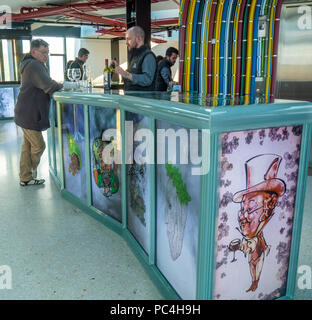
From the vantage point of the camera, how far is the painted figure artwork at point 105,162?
2910 millimetres

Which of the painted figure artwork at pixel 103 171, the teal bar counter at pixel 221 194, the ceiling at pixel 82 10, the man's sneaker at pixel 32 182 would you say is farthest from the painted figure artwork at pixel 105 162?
the ceiling at pixel 82 10

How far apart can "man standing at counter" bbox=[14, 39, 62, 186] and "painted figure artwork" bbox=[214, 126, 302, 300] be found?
2799 mm

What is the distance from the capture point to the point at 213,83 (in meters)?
3.26

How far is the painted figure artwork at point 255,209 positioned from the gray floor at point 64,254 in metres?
0.45

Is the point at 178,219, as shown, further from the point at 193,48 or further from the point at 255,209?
the point at 193,48

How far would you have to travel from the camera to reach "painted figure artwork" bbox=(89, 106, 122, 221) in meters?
2.91

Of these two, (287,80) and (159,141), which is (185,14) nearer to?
(159,141)

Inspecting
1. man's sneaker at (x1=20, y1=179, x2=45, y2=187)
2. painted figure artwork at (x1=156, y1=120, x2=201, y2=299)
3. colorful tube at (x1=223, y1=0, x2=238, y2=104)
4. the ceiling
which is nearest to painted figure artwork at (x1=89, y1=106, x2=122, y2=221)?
painted figure artwork at (x1=156, y1=120, x2=201, y2=299)

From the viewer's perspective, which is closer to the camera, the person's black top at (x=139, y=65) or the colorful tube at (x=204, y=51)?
the colorful tube at (x=204, y=51)

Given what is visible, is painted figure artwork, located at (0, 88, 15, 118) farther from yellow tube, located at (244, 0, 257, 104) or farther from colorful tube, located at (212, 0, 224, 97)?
yellow tube, located at (244, 0, 257, 104)

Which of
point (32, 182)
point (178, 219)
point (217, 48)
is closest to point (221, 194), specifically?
point (178, 219)

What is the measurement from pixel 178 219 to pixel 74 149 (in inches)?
76.7

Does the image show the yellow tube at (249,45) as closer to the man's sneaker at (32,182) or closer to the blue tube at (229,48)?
the blue tube at (229,48)
